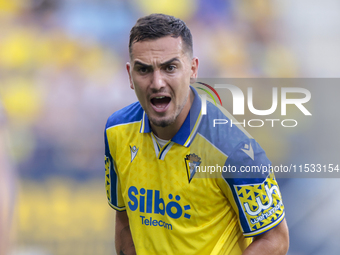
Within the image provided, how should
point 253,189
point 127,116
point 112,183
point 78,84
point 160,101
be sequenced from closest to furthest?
1. point 253,189
2. point 160,101
3. point 127,116
4. point 112,183
5. point 78,84

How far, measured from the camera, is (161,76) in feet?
4.40

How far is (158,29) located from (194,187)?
0.66 metres

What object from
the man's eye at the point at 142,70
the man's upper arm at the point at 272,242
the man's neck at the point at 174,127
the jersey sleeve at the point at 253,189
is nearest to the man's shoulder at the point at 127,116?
the man's neck at the point at 174,127

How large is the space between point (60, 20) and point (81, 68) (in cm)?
47

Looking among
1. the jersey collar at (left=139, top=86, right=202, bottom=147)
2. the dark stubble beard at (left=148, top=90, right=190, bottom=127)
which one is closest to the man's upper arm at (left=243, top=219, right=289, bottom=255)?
the jersey collar at (left=139, top=86, right=202, bottom=147)

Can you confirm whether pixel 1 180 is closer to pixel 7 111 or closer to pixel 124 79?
pixel 7 111

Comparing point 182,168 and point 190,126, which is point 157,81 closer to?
point 190,126

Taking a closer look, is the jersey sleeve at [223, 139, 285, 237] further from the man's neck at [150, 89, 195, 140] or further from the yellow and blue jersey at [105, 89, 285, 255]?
the man's neck at [150, 89, 195, 140]

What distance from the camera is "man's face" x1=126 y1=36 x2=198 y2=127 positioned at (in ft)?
4.38

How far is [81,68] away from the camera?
3049 millimetres

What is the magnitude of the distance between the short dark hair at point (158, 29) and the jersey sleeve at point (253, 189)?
0.50 m

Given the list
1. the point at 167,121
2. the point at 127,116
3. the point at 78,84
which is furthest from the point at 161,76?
the point at 78,84

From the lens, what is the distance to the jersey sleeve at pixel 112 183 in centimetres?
171

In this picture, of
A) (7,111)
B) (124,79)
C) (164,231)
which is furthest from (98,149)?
(164,231)
